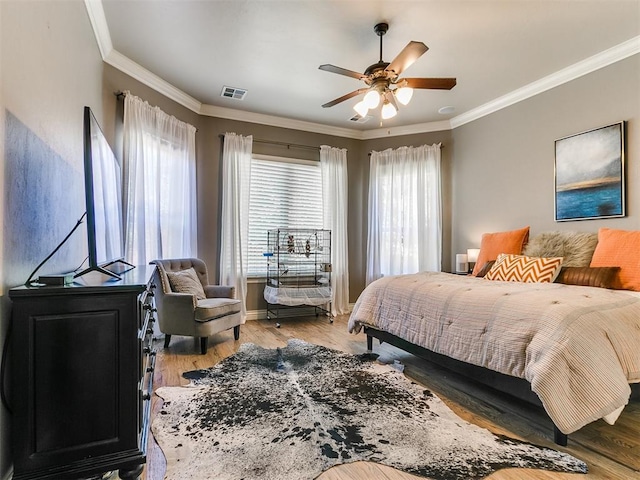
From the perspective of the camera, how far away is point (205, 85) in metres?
3.91

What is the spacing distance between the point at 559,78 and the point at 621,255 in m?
2.05

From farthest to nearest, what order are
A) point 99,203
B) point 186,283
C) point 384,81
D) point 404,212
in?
point 404,212 → point 186,283 → point 384,81 → point 99,203

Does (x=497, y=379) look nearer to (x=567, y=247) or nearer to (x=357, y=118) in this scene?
(x=567, y=247)

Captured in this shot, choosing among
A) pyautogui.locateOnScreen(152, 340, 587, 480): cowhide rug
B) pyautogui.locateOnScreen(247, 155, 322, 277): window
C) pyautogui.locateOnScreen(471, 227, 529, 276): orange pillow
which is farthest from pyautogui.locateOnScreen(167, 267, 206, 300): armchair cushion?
pyautogui.locateOnScreen(471, 227, 529, 276): orange pillow

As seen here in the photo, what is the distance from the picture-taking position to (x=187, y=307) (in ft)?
10.6

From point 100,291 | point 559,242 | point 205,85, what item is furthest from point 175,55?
point 559,242

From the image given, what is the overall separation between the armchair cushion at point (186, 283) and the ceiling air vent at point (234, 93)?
2175 millimetres

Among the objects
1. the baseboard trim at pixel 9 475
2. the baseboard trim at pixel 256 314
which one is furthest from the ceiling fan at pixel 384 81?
the baseboard trim at pixel 256 314

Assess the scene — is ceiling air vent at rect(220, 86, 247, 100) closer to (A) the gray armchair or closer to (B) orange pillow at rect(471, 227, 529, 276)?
(A) the gray armchair

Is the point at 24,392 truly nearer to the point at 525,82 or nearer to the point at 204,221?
the point at 204,221

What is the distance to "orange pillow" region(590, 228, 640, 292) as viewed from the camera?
8.67ft

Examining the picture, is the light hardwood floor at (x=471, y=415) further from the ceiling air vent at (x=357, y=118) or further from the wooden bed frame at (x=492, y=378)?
the ceiling air vent at (x=357, y=118)

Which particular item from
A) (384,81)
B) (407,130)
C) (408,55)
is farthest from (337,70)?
(407,130)

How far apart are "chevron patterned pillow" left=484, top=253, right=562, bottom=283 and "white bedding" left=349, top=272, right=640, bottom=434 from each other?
48 centimetres
